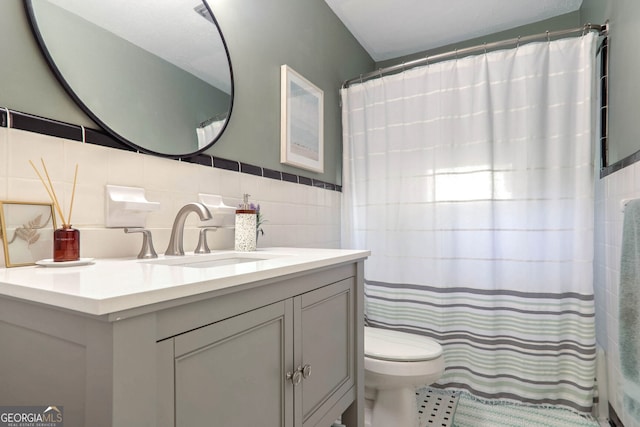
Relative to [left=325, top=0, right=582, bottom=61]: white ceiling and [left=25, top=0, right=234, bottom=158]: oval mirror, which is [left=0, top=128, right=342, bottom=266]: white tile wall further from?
[left=325, top=0, right=582, bottom=61]: white ceiling

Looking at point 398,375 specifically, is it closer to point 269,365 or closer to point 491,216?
point 269,365

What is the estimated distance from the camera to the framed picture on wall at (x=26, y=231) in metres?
0.79

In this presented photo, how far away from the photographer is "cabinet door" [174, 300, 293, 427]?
63 cm

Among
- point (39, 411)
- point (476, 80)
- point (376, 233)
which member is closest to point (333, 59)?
point (476, 80)

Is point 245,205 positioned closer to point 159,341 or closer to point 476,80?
point 159,341

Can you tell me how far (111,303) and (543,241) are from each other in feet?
6.49

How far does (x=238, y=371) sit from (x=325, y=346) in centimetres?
40

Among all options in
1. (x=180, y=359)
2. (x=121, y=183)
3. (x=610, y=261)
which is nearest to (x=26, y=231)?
(x=121, y=183)

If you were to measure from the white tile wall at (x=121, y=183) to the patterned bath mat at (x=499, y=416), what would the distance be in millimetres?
1202

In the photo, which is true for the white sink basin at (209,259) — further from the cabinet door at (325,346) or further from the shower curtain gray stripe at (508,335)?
the shower curtain gray stripe at (508,335)

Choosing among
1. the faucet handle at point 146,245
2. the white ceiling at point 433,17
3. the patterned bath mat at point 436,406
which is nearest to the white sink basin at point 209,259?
the faucet handle at point 146,245

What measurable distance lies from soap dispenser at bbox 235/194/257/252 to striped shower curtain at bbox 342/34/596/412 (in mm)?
1031

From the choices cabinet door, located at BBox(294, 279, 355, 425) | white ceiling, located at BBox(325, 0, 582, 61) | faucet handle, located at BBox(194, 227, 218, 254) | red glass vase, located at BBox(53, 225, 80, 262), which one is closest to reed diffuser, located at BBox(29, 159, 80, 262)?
red glass vase, located at BBox(53, 225, 80, 262)

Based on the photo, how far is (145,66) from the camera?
113 cm
